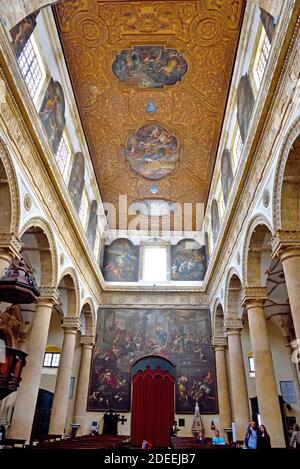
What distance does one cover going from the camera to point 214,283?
59.6ft

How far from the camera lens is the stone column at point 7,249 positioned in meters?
8.72

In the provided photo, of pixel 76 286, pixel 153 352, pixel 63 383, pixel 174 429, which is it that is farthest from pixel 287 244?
pixel 153 352

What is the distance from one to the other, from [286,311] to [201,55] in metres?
13.2

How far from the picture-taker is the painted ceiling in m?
11.9

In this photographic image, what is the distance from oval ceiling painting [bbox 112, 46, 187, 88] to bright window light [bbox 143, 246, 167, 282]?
1075 cm

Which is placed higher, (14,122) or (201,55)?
(201,55)

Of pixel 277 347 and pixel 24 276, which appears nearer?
pixel 24 276

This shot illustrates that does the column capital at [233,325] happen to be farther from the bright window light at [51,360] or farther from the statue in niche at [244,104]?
the bright window light at [51,360]

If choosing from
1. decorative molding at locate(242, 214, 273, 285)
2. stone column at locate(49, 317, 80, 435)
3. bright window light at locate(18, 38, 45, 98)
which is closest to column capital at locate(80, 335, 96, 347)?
stone column at locate(49, 317, 80, 435)

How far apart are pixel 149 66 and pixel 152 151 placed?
4492 mm

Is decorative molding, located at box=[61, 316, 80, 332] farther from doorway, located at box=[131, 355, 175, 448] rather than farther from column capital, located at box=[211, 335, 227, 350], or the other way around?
column capital, located at box=[211, 335, 227, 350]
